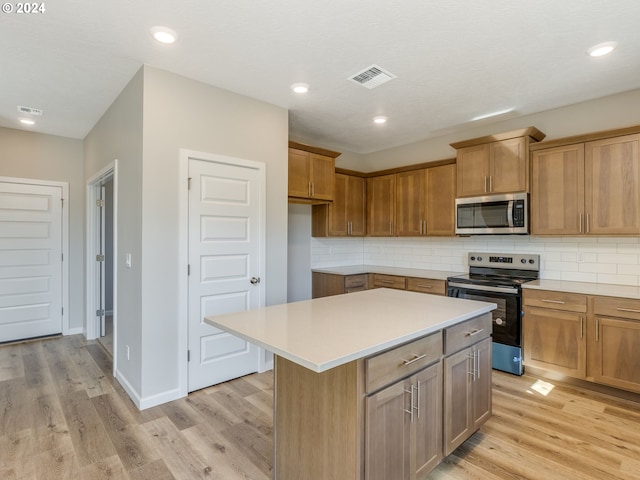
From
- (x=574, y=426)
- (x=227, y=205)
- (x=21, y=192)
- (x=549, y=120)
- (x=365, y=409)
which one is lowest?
(x=574, y=426)

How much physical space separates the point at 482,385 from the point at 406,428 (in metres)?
0.87

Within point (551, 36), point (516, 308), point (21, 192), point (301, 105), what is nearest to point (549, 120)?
point (551, 36)

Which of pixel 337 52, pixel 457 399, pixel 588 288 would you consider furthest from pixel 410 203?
pixel 457 399

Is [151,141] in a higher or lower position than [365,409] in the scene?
higher

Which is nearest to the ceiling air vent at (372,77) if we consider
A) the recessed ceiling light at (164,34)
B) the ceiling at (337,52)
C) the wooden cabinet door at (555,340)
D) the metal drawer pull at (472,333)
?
the ceiling at (337,52)

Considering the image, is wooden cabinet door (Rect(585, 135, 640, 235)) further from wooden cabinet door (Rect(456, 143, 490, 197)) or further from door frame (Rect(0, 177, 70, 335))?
door frame (Rect(0, 177, 70, 335))

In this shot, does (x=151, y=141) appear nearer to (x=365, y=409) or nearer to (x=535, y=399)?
(x=365, y=409)

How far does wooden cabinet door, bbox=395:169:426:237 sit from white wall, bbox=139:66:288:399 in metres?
2.37

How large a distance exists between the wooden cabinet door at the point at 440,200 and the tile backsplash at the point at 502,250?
351 mm

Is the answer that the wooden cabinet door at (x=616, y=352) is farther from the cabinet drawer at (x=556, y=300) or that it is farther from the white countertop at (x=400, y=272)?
the white countertop at (x=400, y=272)

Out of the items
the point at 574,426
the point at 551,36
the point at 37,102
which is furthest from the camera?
the point at 37,102

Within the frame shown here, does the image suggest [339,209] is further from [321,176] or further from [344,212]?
[321,176]

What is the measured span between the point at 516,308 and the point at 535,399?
81 cm

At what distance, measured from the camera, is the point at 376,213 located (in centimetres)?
497
